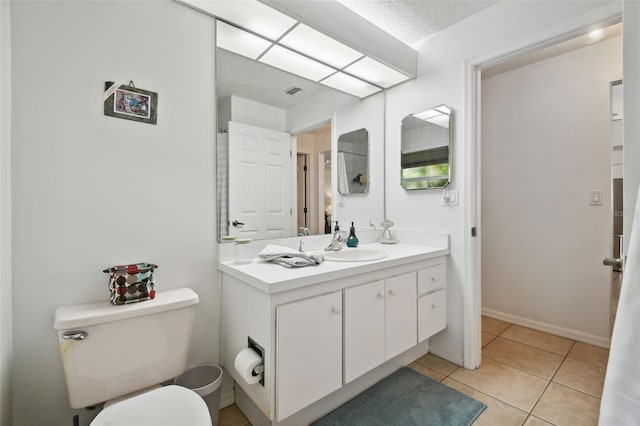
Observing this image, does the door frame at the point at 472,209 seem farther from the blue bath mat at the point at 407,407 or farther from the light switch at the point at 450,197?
the blue bath mat at the point at 407,407

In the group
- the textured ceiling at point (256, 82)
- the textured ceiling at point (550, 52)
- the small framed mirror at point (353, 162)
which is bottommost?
the small framed mirror at point (353, 162)

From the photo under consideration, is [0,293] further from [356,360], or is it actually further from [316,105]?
[316,105]

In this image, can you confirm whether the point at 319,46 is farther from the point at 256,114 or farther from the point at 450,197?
the point at 450,197

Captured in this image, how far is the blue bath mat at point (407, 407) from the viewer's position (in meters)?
1.56

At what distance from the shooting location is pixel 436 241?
2.23 meters

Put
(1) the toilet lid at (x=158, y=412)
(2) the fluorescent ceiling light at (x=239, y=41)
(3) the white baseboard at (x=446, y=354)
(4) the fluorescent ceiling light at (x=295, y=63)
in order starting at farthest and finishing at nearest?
(3) the white baseboard at (x=446, y=354) → (4) the fluorescent ceiling light at (x=295, y=63) → (2) the fluorescent ceiling light at (x=239, y=41) → (1) the toilet lid at (x=158, y=412)

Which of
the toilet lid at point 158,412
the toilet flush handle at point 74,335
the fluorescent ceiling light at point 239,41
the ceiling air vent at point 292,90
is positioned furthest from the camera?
the ceiling air vent at point 292,90

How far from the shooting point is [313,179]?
2.19 meters

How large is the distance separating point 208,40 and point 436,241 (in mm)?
1991

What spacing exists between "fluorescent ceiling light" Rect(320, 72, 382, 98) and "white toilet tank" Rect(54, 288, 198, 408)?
1.82 m

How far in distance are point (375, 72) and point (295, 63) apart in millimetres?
665

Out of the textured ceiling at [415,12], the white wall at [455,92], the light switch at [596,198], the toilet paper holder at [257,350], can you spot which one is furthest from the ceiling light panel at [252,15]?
the light switch at [596,198]

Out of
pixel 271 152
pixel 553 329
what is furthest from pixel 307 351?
pixel 553 329

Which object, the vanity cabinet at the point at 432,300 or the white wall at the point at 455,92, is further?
the vanity cabinet at the point at 432,300
